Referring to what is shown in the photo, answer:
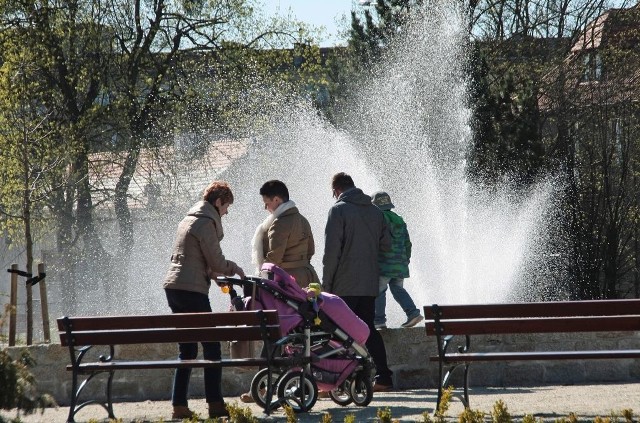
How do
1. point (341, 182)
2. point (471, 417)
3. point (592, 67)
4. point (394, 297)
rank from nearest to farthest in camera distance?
point (471, 417) < point (341, 182) < point (394, 297) < point (592, 67)

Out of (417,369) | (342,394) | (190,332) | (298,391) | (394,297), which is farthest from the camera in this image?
(394,297)

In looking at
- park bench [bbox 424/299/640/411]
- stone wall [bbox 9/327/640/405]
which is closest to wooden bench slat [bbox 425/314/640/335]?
park bench [bbox 424/299/640/411]

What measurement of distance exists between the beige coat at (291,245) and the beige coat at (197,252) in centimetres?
94

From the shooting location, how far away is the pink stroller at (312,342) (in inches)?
378

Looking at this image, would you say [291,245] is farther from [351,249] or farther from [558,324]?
[558,324]

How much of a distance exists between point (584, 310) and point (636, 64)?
24.3 metres

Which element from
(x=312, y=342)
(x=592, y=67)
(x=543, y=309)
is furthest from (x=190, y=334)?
(x=592, y=67)

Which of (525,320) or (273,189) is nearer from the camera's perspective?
(525,320)

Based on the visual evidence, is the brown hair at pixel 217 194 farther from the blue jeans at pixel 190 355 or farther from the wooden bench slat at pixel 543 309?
the wooden bench slat at pixel 543 309

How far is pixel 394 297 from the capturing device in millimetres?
12414

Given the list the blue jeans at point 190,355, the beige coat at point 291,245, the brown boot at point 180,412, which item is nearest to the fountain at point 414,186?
the beige coat at point 291,245

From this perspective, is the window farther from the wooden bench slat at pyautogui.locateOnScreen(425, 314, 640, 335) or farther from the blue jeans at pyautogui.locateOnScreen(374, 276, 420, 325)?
the wooden bench slat at pyautogui.locateOnScreen(425, 314, 640, 335)

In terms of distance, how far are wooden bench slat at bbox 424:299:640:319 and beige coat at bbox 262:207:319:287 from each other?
5.95 feet

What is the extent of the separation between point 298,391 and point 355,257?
1.77 m
